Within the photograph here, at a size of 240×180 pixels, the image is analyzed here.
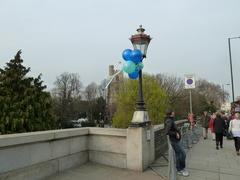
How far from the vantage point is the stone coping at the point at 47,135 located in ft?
20.2

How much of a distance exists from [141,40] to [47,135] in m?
4.15

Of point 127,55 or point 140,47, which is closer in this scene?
point 127,55

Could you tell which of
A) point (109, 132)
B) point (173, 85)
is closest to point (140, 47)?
point (109, 132)

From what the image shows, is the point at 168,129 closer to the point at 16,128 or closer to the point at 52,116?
the point at 16,128

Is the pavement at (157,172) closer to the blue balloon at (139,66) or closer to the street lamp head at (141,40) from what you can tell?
the blue balloon at (139,66)

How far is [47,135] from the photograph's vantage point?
23.9ft

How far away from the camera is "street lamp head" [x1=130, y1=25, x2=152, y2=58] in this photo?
9.56 metres

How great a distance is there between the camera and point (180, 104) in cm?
5881

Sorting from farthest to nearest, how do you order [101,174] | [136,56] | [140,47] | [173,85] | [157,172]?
[173,85] < [140,47] < [136,56] < [157,172] < [101,174]

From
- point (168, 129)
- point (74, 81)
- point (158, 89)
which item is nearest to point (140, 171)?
point (168, 129)

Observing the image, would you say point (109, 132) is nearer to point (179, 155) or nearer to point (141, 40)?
point (179, 155)

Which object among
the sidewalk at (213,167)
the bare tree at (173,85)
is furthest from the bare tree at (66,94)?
the sidewalk at (213,167)

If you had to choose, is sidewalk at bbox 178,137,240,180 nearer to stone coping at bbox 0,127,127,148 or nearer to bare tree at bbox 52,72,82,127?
stone coping at bbox 0,127,127,148

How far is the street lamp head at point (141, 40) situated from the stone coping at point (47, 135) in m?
2.62
